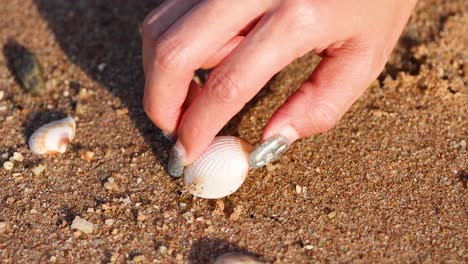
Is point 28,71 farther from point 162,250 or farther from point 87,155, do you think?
point 162,250

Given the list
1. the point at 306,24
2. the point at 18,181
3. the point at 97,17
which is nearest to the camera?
the point at 306,24

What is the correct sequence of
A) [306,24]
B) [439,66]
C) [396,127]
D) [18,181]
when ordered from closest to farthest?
[306,24] → [18,181] → [396,127] → [439,66]

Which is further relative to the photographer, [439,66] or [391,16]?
[439,66]

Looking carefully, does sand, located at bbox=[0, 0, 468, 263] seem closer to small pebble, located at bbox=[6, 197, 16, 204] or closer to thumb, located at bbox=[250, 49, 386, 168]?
small pebble, located at bbox=[6, 197, 16, 204]

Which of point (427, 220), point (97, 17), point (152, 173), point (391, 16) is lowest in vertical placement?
point (427, 220)

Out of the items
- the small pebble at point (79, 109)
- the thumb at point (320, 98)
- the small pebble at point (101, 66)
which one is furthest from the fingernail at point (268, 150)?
the small pebble at point (101, 66)

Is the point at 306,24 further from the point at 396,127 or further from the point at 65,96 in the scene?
the point at 65,96

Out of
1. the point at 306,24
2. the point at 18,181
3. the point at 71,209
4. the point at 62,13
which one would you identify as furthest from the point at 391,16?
the point at 62,13
